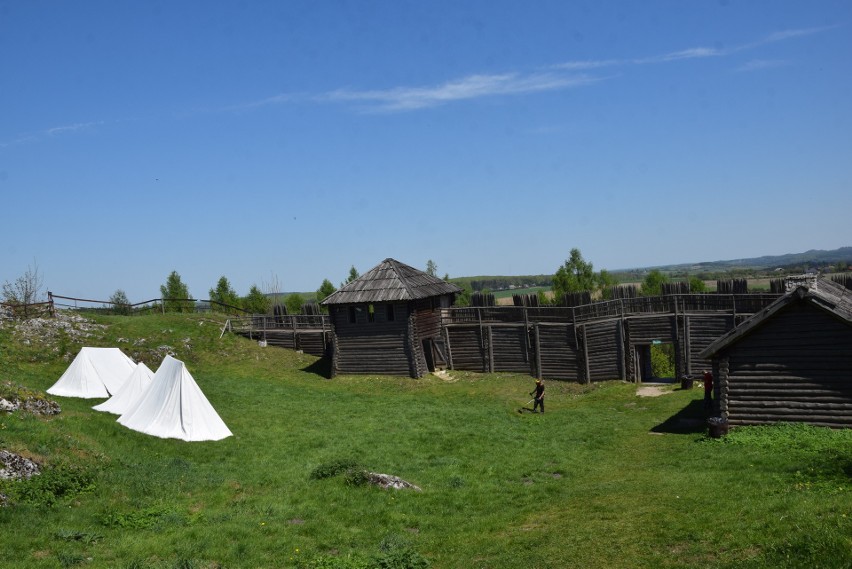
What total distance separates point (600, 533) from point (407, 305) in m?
23.7

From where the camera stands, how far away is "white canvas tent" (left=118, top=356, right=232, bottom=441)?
21.0 metres

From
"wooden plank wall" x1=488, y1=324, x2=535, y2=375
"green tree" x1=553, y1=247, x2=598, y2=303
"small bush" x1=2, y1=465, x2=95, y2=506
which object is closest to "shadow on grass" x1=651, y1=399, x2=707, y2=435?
"wooden plank wall" x1=488, y1=324, x2=535, y2=375

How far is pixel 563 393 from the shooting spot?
3095 cm

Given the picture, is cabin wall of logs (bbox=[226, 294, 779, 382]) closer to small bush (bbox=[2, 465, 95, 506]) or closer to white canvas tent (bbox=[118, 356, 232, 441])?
white canvas tent (bbox=[118, 356, 232, 441])

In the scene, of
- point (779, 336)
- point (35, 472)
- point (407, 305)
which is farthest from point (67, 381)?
point (779, 336)

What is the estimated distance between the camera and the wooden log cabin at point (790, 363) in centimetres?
1864

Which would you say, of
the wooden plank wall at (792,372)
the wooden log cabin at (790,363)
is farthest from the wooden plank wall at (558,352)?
the wooden plank wall at (792,372)

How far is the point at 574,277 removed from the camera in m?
71.4

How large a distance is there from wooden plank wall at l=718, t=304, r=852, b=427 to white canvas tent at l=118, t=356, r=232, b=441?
16.2 metres

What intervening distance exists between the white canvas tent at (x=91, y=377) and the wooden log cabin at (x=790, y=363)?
22795 mm

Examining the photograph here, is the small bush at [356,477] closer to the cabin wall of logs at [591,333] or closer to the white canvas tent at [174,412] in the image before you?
the white canvas tent at [174,412]

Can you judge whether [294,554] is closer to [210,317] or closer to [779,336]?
[779,336]

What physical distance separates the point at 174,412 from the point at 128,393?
4.15m

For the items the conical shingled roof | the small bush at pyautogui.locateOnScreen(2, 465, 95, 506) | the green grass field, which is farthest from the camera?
the conical shingled roof
